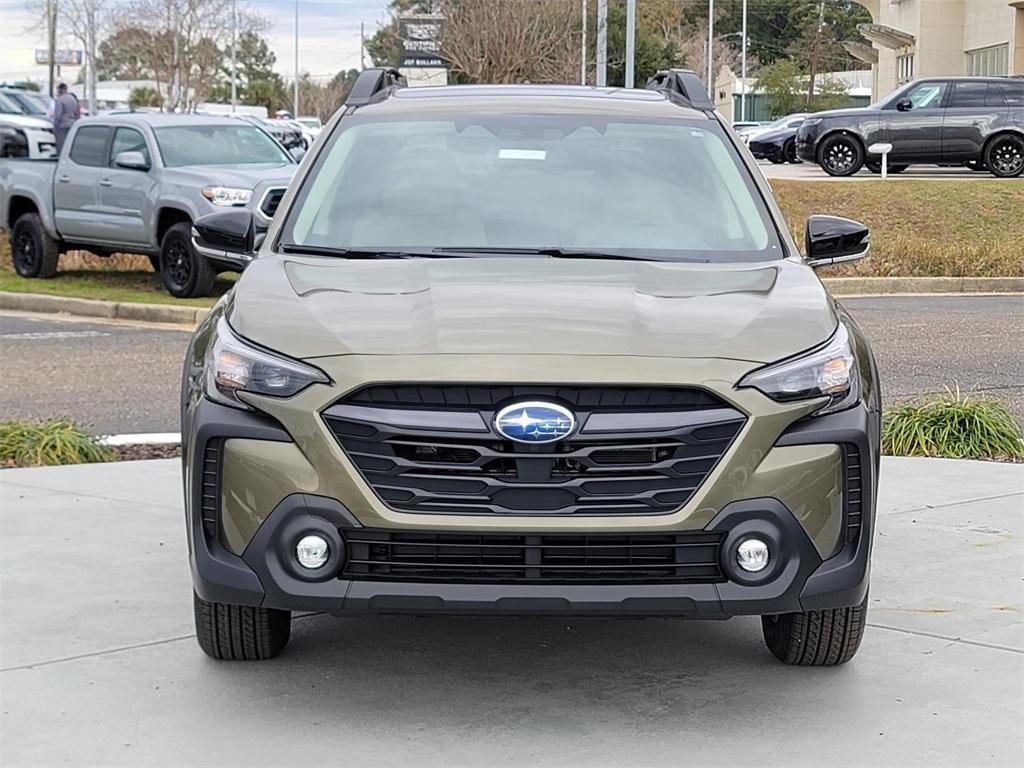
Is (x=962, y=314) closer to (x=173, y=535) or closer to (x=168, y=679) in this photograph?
(x=173, y=535)

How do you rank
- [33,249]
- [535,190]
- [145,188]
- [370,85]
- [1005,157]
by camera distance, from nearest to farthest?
1. [535,190]
2. [370,85]
3. [145,188]
4. [33,249]
5. [1005,157]

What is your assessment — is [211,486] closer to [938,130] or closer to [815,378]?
[815,378]

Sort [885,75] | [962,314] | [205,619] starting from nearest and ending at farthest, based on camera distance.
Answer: [205,619] → [962,314] → [885,75]

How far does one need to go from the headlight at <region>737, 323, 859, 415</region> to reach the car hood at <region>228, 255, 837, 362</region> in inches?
1.7

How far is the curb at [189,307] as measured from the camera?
1523 cm

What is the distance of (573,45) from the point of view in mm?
41781

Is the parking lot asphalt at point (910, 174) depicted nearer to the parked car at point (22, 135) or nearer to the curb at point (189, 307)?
the curb at point (189, 307)

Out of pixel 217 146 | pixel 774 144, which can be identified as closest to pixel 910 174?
pixel 774 144

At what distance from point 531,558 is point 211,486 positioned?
855mm

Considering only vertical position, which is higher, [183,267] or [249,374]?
[249,374]

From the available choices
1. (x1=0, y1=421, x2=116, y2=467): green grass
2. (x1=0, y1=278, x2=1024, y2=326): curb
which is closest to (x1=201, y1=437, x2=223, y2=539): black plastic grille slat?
(x1=0, y1=421, x2=116, y2=467): green grass

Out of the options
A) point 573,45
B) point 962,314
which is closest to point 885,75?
point 573,45

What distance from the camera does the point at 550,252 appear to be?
16.8 feet

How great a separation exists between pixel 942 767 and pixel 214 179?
501 inches
